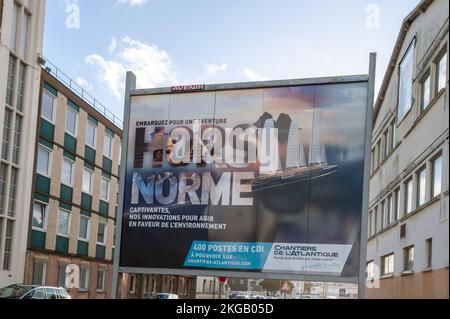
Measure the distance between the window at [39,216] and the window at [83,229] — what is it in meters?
3.97

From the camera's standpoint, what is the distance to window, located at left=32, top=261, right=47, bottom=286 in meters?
27.8

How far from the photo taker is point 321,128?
951 centimetres

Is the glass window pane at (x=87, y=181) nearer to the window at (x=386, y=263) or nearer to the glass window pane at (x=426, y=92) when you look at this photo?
the window at (x=386, y=263)

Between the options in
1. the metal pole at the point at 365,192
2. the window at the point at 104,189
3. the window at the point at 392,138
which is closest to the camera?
the metal pole at the point at 365,192

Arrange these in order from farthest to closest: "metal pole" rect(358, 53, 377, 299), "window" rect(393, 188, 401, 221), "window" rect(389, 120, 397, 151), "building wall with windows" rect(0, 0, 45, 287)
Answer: "building wall with windows" rect(0, 0, 45, 287) → "window" rect(389, 120, 397, 151) → "window" rect(393, 188, 401, 221) → "metal pole" rect(358, 53, 377, 299)

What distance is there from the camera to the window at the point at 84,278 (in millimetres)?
33000

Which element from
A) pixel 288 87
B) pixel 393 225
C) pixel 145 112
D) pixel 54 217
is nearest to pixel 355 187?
pixel 288 87

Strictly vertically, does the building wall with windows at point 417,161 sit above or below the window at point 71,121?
below

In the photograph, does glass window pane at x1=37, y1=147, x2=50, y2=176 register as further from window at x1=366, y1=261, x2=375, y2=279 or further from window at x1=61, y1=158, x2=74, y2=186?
window at x1=366, y1=261, x2=375, y2=279

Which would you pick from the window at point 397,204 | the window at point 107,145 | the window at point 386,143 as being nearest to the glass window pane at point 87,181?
the window at point 107,145

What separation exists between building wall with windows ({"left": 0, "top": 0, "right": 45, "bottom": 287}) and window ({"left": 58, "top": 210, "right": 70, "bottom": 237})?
12.6 ft

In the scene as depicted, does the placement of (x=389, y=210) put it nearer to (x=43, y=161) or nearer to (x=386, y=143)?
(x=386, y=143)

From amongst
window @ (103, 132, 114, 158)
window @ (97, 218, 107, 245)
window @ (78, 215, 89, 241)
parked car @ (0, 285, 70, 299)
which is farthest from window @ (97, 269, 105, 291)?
parked car @ (0, 285, 70, 299)

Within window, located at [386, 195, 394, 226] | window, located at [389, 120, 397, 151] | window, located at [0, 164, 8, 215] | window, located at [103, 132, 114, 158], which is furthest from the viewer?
window, located at [103, 132, 114, 158]
